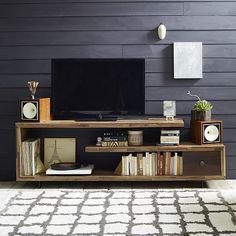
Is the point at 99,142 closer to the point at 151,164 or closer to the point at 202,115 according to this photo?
the point at 151,164

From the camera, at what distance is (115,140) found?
159 inches

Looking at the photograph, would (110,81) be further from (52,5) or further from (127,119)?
(52,5)

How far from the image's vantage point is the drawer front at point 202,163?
3.96m

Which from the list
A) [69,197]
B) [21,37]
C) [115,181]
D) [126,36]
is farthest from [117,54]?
[69,197]

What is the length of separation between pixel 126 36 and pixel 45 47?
0.79 metres

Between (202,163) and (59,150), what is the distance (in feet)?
4.50

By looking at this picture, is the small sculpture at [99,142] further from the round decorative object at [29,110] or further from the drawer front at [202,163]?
the drawer front at [202,163]

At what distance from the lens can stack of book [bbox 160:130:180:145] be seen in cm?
402

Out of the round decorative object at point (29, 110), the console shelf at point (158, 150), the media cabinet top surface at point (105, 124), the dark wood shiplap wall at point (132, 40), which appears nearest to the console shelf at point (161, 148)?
the console shelf at point (158, 150)

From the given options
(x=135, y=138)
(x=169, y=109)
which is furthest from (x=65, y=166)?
(x=169, y=109)

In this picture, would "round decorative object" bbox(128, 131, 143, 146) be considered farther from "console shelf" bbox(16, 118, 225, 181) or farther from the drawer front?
the drawer front

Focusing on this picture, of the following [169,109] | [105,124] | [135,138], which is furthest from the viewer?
[169,109]

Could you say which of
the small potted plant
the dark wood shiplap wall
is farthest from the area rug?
the dark wood shiplap wall

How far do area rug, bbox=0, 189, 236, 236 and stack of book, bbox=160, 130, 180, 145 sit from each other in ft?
1.41
